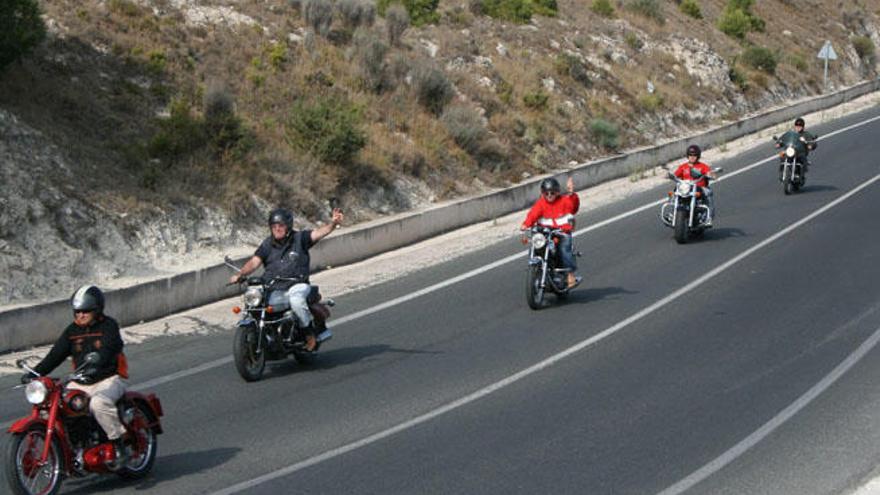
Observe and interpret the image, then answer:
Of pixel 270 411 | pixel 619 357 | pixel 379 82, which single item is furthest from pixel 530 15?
pixel 270 411

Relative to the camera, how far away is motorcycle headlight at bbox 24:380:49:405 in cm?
941

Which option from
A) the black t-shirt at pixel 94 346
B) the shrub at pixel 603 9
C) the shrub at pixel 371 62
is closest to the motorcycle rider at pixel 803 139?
the shrub at pixel 371 62

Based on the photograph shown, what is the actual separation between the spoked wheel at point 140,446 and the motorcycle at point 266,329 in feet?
10.0

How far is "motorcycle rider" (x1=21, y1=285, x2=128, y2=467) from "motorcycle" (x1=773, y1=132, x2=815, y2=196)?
2134 centimetres

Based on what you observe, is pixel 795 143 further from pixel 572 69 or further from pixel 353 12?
pixel 353 12

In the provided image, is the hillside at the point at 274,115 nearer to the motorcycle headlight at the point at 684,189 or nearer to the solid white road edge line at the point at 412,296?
the solid white road edge line at the point at 412,296

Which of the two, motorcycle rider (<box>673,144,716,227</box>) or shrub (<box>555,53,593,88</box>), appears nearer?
motorcycle rider (<box>673,144,716,227</box>)

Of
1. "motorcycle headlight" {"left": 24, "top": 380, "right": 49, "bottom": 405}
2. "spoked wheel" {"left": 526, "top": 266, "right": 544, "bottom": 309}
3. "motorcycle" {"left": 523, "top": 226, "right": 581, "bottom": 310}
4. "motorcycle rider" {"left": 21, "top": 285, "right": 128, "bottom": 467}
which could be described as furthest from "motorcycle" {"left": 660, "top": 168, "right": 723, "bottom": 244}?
"motorcycle headlight" {"left": 24, "top": 380, "right": 49, "bottom": 405}

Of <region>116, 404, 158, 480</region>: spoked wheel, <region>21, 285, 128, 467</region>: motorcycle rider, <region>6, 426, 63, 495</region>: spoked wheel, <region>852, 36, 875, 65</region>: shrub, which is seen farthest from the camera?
<region>852, 36, 875, 65</region>: shrub

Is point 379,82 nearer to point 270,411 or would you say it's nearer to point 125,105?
point 125,105

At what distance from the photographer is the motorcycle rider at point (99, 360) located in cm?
989

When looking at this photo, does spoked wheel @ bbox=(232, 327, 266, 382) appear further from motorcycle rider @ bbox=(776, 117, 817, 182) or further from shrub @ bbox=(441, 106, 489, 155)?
motorcycle rider @ bbox=(776, 117, 817, 182)

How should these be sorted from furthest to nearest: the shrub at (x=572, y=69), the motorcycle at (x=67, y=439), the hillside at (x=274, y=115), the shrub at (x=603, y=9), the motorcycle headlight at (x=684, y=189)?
the shrub at (x=603, y=9) < the shrub at (x=572, y=69) < the motorcycle headlight at (x=684, y=189) < the hillside at (x=274, y=115) < the motorcycle at (x=67, y=439)

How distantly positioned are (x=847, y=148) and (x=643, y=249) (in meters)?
18.2
